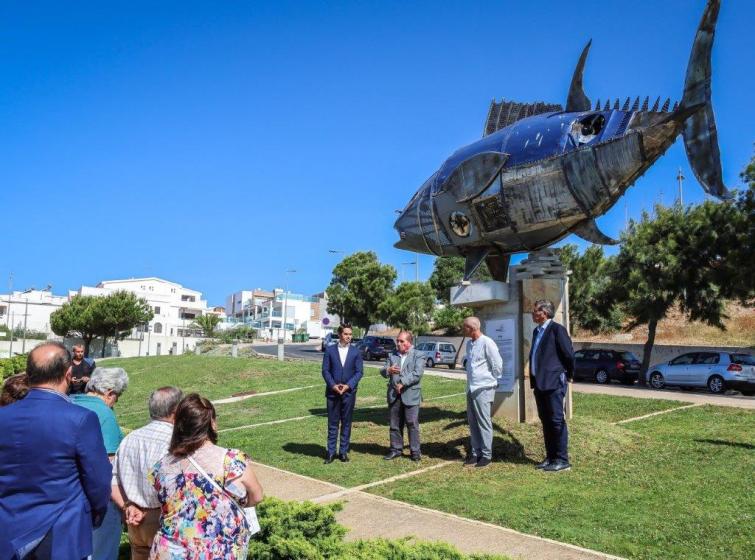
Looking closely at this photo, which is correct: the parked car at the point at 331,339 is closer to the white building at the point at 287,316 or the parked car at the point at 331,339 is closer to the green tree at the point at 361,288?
the green tree at the point at 361,288

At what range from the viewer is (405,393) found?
7.93 meters

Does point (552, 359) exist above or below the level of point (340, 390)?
above

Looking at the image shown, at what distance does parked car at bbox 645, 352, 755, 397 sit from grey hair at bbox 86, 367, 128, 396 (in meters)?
19.2

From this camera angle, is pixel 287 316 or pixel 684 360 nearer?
pixel 684 360

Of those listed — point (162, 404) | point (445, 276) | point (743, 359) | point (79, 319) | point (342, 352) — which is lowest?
point (162, 404)

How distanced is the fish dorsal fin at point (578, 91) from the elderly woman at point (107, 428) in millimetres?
7400

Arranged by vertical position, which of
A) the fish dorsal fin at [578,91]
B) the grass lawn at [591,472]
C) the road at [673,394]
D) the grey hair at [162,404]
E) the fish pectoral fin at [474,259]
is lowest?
the grass lawn at [591,472]

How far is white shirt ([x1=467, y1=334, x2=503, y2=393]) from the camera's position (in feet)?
25.4

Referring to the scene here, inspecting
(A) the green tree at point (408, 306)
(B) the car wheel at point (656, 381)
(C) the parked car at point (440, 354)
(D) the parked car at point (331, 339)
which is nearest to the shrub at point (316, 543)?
(D) the parked car at point (331, 339)

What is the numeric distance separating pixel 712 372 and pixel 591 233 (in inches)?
508

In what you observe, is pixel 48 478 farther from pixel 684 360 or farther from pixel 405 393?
pixel 684 360

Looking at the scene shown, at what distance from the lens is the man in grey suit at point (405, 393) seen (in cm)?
793

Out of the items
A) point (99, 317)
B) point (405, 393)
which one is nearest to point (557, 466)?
point (405, 393)

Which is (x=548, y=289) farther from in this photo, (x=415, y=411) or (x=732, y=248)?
(x=732, y=248)
